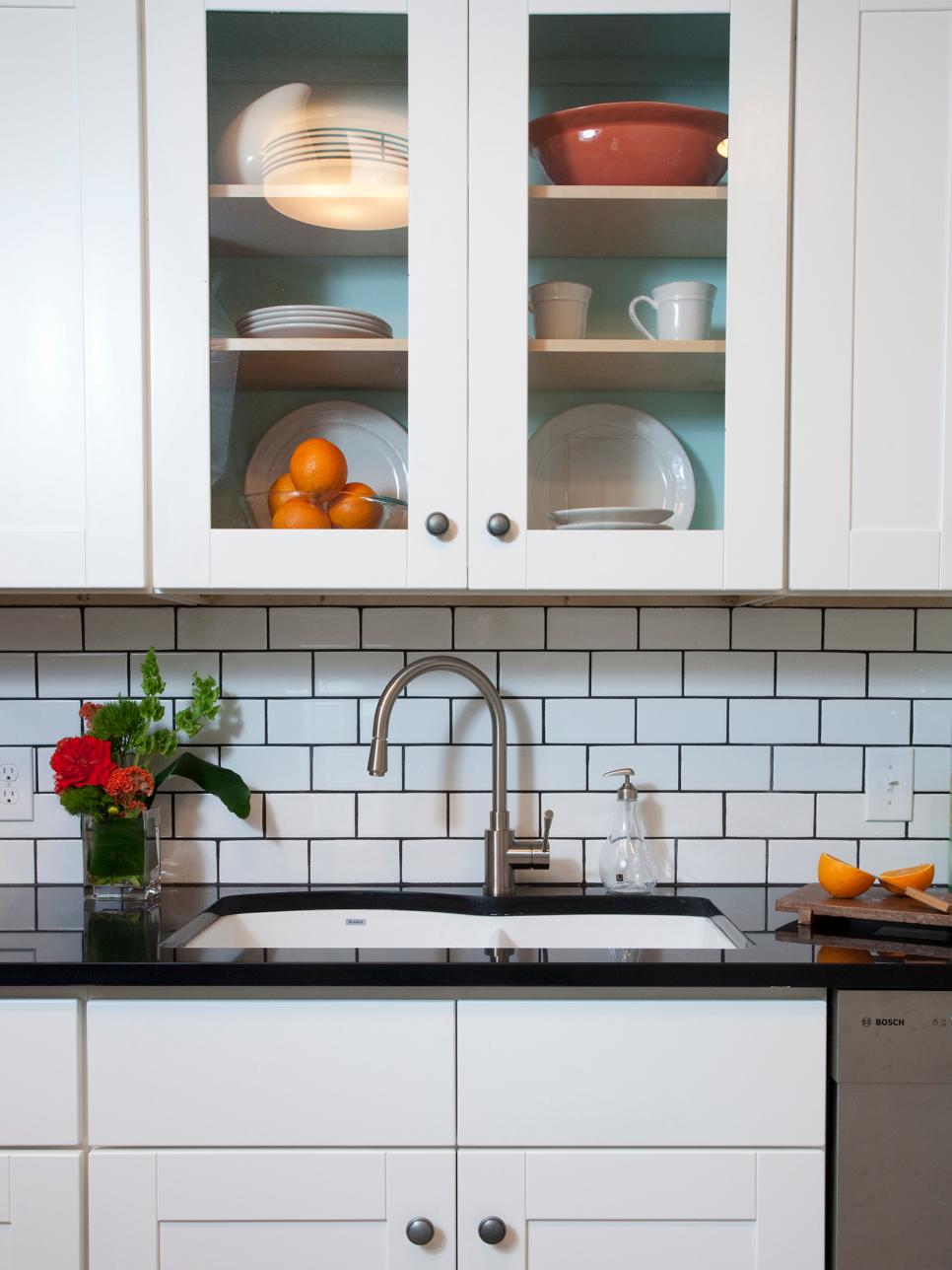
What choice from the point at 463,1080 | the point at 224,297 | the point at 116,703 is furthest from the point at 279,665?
the point at 463,1080

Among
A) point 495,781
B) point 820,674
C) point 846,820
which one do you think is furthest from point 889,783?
point 495,781

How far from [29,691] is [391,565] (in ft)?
2.41

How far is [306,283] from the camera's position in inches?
56.3

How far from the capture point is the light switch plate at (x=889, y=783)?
66.6 inches

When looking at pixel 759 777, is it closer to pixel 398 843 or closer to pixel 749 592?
pixel 749 592

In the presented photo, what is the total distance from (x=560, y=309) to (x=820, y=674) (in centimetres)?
76

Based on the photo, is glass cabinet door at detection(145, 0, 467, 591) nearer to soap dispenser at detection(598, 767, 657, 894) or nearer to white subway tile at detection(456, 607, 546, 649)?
white subway tile at detection(456, 607, 546, 649)

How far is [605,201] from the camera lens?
1415mm

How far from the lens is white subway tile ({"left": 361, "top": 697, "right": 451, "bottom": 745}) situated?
5.56 ft

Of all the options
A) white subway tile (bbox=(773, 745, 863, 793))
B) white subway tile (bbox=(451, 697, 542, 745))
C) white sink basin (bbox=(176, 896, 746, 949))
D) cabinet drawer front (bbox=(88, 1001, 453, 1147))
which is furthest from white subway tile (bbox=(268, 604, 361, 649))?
white subway tile (bbox=(773, 745, 863, 793))

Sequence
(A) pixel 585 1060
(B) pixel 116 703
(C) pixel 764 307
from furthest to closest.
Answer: (B) pixel 116 703
(C) pixel 764 307
(A) pixel 585 1060

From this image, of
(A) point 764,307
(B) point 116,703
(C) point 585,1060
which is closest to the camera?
(C) point 585,1060

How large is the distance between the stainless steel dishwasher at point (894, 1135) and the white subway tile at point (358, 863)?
767 millimetres

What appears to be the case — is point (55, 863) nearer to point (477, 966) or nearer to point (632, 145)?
point (477, 966)
